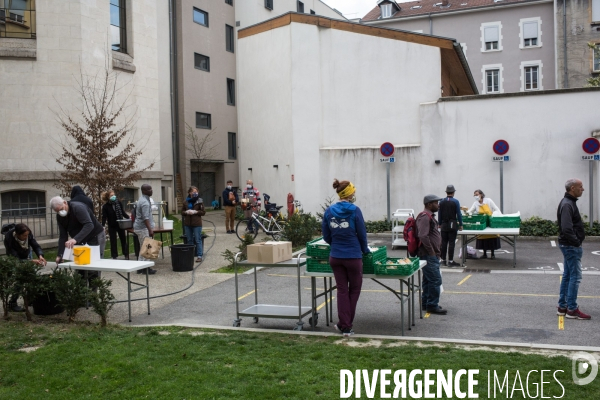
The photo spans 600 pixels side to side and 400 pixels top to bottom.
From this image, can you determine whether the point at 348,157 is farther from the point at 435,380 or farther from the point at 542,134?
the point at 435,380

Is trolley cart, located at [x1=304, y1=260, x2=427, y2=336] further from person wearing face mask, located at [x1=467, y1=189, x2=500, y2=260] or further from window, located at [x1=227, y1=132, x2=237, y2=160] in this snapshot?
window, located at [x1=227, y1=132, x2=237, y2=160]

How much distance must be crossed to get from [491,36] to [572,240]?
42191 millimetres

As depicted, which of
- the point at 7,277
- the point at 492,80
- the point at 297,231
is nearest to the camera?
the point at 7,277

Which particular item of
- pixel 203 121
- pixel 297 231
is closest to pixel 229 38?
pixel 203 121

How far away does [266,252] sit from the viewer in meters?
8.24

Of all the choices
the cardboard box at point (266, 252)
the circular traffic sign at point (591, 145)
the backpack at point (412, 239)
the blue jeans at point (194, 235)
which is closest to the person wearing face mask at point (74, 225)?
the cardboard box at point (266, 252)

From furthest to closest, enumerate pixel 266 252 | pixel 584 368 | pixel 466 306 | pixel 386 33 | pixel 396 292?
pixel 386 33 < pixel 466 306 < pixel 396 292 < pixel 266 252 < pixel 584 368

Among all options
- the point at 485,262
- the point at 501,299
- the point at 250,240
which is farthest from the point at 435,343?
the point at 485,262

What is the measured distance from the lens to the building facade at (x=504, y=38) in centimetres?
4538

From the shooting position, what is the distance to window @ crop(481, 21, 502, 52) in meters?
46.5

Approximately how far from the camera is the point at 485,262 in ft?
48.3

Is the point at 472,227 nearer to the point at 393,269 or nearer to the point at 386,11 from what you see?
the point at 393,269

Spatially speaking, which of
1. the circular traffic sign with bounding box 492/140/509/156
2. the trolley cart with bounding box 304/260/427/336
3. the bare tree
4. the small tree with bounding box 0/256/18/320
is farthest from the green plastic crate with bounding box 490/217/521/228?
the small tree with bounding box 0/256/18/320

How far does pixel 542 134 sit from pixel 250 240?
1189cm
